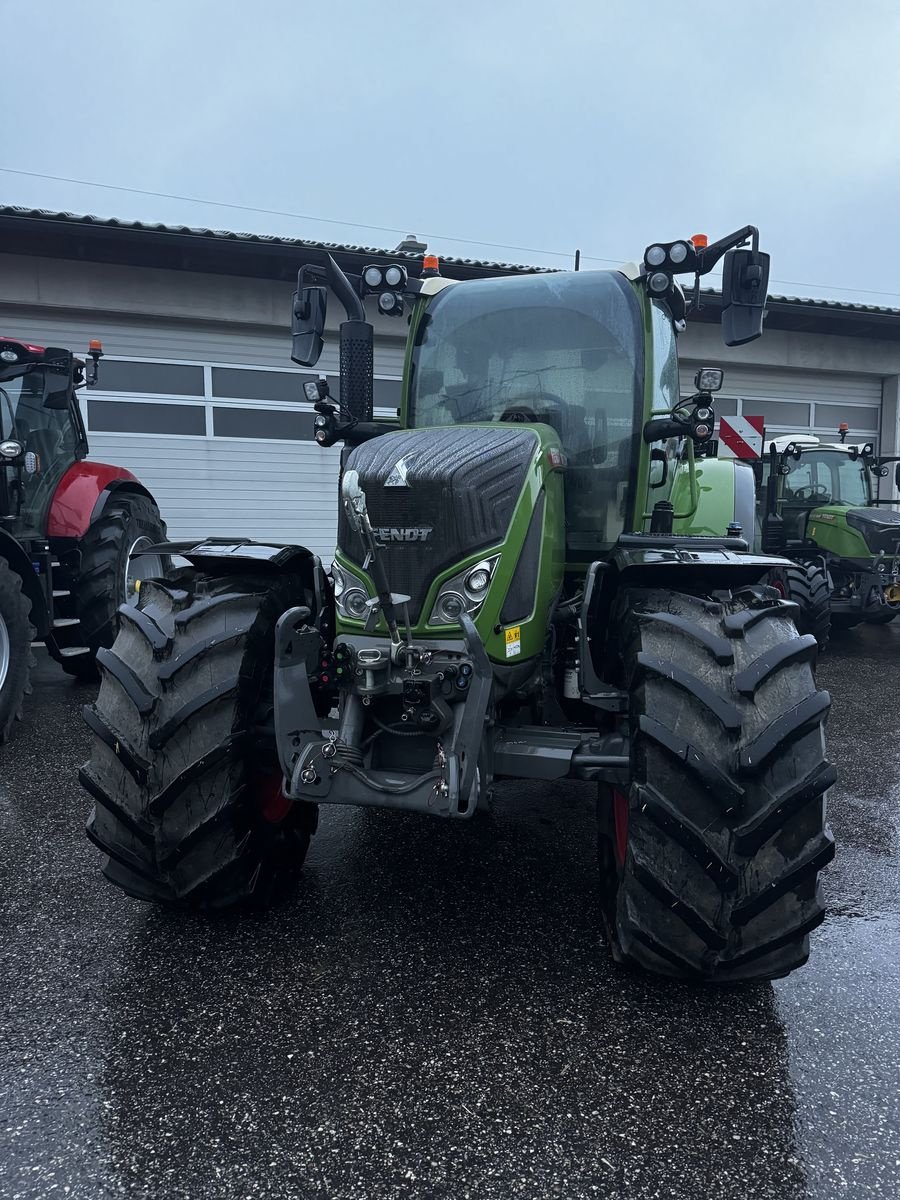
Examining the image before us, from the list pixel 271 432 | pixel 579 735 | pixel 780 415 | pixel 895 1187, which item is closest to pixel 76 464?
pixel 271 432

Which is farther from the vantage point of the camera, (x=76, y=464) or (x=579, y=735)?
(x=76, y=464)

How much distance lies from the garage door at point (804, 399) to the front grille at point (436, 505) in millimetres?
10765

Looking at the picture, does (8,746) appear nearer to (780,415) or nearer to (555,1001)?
(555,1001)

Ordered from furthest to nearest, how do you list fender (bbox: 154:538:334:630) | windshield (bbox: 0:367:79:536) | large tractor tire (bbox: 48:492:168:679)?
1. large tractor tire (bbox: 48:492:168:679)
2. windshield (bbox: 0:367:79:536)
3. fender (bbox: 154:538:334:630)

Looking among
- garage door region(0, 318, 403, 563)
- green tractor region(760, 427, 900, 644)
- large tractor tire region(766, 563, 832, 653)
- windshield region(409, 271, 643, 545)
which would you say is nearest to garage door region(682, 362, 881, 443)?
green tractor region(760, 427, 900, 644)

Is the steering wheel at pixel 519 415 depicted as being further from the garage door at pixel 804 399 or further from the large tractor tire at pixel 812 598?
the garage door at pixel 804 399

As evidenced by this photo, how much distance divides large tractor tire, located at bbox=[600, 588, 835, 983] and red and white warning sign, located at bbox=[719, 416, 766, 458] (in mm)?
7742

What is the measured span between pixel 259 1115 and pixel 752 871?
1332 mm

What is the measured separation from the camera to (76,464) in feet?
23.1

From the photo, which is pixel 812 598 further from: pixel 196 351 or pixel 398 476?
pixel 196 351

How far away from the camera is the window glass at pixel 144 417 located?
9812 mm

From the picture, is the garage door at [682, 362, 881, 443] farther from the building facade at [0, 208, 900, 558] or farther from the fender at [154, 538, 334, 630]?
the fender at [154, 538, 334, 630]

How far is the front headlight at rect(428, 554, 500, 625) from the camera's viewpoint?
2.66 meters

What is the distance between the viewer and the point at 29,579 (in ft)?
18.8
